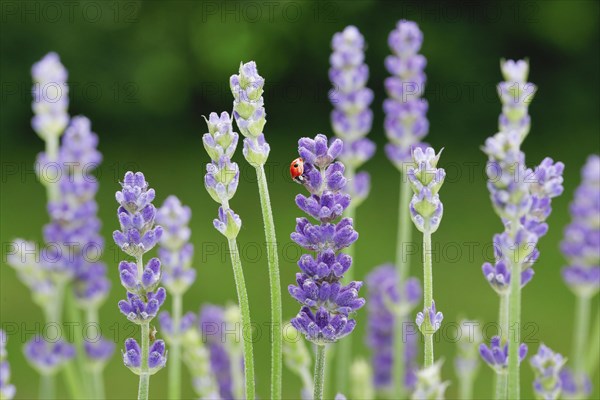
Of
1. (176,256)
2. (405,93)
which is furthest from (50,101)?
(405,93)

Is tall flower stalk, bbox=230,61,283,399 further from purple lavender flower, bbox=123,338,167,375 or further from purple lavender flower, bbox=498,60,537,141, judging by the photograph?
purple lavender flower, bbox=498,60,537,141

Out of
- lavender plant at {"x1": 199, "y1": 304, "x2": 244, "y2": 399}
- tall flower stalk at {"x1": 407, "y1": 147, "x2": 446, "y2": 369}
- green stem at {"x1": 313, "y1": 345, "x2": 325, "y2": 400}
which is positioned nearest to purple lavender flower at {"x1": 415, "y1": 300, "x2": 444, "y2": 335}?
tall flower stalk at {"x1": 407, "y1": 147, "x2": 446, "y2": 369}

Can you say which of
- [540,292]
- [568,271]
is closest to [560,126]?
[540,292]

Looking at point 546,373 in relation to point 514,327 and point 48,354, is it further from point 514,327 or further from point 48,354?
point 48,354

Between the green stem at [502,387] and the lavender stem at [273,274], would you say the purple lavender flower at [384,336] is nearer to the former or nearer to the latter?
the green stem at [502,387]

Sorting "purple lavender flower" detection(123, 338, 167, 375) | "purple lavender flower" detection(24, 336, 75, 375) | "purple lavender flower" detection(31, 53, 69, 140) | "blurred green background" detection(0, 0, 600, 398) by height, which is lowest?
"purple lavender flower" detection(123, 338, 167, 375)

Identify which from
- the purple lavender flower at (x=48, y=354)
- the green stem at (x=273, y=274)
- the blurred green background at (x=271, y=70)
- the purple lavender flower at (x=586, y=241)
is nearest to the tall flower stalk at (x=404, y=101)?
the purple lavender flower at (x=586, y=241)
